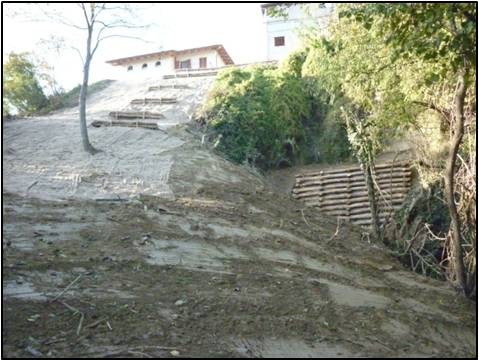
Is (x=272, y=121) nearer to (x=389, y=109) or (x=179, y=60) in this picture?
(x=389, y=109)

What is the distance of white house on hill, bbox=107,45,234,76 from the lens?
88.2ft

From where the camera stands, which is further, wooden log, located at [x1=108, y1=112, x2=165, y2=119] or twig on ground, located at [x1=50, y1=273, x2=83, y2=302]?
wooden log, located at [x1=108, y1=112, x2=165, y2=119]

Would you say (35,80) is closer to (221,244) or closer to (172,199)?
(172,199)

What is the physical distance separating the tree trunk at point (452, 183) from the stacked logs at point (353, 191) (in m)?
3.06

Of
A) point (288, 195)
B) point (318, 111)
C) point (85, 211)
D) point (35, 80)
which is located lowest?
point (288, 195)

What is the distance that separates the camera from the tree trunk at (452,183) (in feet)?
17.4

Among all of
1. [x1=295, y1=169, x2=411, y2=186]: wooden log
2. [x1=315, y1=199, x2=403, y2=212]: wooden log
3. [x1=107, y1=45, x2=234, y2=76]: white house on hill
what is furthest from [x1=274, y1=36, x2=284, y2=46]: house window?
[x1=315, y1=199, x2=403, y2=212]: wooden log

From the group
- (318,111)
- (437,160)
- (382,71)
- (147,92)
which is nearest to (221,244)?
(382,71)

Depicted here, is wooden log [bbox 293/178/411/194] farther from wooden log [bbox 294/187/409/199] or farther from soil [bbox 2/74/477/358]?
soil [bbox 2/74/477/358]

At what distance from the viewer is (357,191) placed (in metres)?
9.95

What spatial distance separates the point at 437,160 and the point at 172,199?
4657 mm

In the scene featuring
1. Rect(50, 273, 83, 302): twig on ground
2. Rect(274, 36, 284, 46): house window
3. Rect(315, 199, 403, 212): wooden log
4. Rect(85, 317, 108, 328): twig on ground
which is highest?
Rect(274, 36, 284, 46): house window

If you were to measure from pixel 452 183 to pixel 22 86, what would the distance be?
16.4m

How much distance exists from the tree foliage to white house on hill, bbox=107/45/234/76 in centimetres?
942
